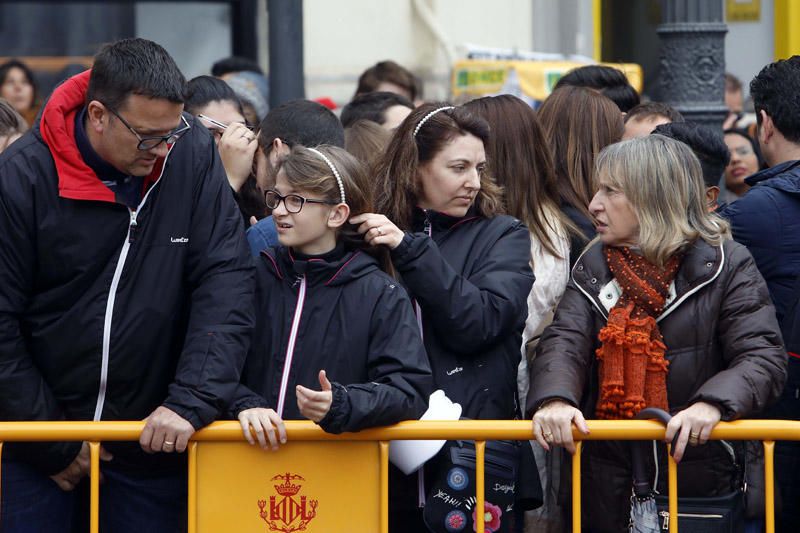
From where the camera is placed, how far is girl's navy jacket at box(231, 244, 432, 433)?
12.4ft

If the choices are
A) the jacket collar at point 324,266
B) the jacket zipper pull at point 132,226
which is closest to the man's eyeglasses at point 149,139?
the jacket zipper pull at point 132,226

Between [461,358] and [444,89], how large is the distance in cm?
734

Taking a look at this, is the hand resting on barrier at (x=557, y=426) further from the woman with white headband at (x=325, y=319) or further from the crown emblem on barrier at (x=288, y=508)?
the crown emblem on barrier at (x=288, y=508)

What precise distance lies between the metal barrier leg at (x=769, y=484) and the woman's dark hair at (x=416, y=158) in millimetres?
1188

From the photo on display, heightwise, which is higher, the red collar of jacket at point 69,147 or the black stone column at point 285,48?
the black stone column at point 285,48

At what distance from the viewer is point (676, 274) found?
3945 mm

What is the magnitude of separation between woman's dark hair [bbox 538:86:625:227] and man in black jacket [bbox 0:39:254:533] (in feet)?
4.99

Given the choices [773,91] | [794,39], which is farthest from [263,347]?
[794,39]

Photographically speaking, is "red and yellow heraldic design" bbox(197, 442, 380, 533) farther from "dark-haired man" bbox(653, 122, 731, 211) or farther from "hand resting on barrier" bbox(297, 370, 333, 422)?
"dark-haired man" bbox(653, 122, 731, 211)

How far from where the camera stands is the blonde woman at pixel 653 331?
12.4 feet

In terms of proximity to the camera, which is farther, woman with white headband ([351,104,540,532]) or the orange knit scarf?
woman with white headband ([351,104,540,532])

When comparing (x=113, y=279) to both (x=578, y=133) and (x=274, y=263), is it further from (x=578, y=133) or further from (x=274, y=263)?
(x=578, y=133)

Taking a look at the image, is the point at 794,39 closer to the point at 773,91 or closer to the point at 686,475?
the point at 773,91

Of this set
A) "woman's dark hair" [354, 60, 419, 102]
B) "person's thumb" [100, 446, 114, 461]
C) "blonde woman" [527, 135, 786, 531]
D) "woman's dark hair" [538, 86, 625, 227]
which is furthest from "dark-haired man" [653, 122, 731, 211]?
"woman's dark hair" [354, 60, 419, 102]
